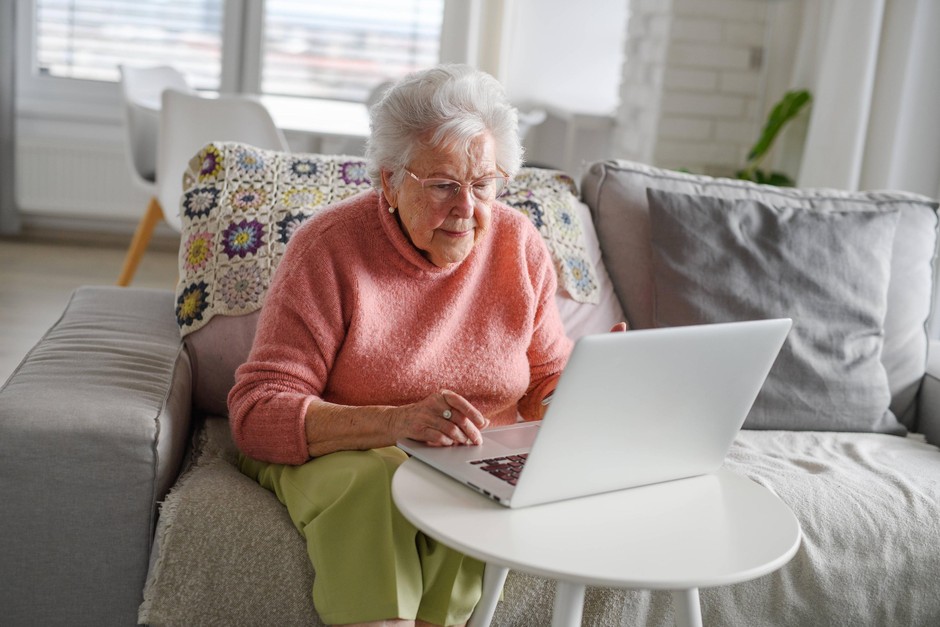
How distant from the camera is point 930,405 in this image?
6.72ft

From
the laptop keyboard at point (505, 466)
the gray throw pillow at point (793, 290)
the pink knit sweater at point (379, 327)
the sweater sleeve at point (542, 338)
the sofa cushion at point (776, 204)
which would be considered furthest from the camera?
the sofa cushion at point (776, 204)

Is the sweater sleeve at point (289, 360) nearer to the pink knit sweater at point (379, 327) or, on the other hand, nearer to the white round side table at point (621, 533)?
the pink knit sweater at point (379, 327)

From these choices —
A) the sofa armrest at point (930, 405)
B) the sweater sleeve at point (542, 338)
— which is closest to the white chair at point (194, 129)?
the sweater sleeve at point (542, 338)

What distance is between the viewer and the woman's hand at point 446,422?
125 cm

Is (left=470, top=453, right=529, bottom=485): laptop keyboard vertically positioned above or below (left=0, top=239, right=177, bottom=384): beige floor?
above

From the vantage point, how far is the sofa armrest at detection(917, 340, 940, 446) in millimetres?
2018

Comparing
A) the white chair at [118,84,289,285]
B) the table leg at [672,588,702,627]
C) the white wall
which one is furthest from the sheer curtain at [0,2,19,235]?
the table leg at [672,588,702,627]

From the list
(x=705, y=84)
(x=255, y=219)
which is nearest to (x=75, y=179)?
(x=705, y=84)

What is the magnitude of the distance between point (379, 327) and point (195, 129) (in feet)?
6.96

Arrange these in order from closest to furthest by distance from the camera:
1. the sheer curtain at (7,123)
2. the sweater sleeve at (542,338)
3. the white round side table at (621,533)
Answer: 1. the white round side table at (621,533)
2. the sweater sleeve at (542,338)
3. the sheer curtain at (7,123)

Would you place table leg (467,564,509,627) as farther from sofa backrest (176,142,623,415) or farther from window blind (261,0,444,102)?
window blind (261,0,444,102)

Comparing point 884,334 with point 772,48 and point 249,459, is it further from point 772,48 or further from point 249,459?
point 772,48

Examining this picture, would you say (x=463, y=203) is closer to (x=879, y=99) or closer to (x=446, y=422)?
(x=446, y=422)

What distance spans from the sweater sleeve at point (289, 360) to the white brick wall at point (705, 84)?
2.67 meters
